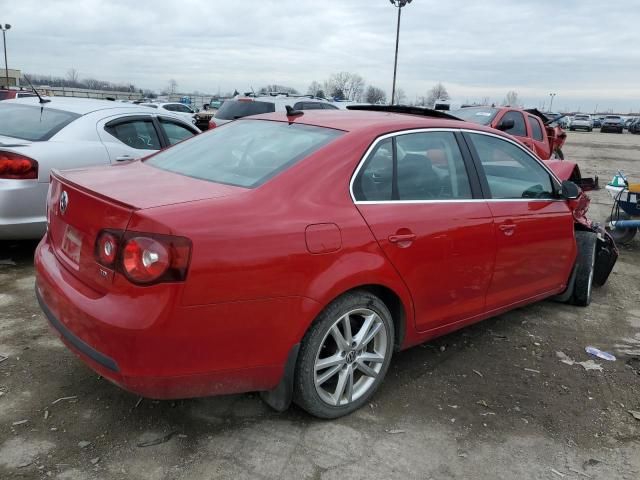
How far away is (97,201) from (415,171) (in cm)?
179

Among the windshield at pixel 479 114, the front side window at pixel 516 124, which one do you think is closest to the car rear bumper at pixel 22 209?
the windshield at pixel 479 114

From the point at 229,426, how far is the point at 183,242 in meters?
1.13

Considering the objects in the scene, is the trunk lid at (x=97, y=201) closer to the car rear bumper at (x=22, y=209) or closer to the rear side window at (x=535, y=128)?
the car rear bumper at (x=22, y=209)

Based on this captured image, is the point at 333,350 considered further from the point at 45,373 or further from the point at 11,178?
the point at 11,178

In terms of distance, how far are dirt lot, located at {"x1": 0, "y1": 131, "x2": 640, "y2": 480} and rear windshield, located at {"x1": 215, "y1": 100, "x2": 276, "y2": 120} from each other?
28.3 feet

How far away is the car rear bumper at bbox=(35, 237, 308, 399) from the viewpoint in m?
2.27

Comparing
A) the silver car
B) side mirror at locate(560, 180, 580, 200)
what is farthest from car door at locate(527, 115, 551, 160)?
the silver car

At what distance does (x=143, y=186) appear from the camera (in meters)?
2.70

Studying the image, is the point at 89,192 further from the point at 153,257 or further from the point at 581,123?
the point at 581,123

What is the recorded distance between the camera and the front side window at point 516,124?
1038 cm

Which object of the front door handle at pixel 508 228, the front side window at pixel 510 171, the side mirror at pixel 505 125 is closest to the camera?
the front door handle at pixel 508 228

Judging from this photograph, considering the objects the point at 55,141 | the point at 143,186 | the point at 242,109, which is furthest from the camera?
the point at 242,109

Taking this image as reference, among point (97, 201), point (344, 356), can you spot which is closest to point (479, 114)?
point (344, 356)

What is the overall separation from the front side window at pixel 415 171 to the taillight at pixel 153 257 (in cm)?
102
